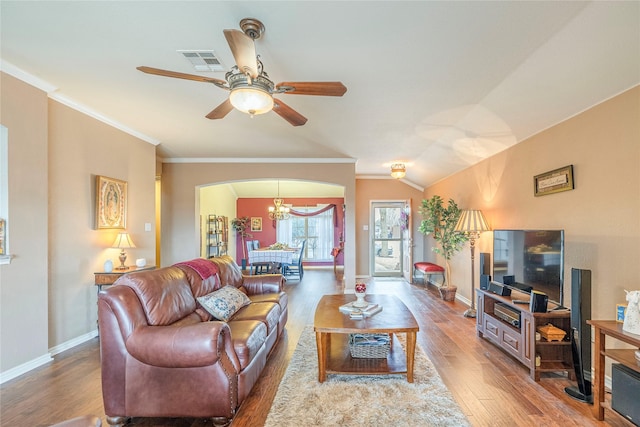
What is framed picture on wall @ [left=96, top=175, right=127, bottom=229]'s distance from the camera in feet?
12.6

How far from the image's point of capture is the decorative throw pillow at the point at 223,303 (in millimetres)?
2807

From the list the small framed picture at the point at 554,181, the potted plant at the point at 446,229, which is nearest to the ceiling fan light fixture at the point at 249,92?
the small framed picture at the point at 554,181

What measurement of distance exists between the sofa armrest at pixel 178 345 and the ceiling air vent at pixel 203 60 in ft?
6.79

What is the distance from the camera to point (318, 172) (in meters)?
6.14

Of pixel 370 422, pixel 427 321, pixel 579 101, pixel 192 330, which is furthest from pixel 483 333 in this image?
pixel 192 330

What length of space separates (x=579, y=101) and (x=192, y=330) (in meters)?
3.53

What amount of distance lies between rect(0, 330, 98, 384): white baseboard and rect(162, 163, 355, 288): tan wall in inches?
97.0

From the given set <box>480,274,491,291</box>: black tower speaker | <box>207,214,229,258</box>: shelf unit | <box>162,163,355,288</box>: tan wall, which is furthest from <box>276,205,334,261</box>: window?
<box>480,274,491,291</box>: black tower speaker

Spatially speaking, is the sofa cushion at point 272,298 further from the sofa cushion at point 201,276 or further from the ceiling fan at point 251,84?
the ceiling fan at point 251,84

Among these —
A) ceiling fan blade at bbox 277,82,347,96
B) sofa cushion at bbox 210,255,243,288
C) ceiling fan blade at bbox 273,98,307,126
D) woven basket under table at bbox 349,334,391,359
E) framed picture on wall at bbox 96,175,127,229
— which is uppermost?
ceiling fan blade at bbox 277,82,347,96

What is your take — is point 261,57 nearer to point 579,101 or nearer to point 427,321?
point 579,101

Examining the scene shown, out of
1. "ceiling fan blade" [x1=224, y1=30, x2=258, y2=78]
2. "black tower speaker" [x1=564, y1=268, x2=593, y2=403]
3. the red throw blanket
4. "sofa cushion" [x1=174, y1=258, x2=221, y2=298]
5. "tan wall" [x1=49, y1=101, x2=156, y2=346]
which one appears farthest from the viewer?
"tan wall" [x1=49, y1=101, x2=156, y2=346]

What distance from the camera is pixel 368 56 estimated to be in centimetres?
248

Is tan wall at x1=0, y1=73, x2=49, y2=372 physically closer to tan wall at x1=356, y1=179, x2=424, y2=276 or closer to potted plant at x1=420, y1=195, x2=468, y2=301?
potted plant at x1=420, y1=195, x2=468, y2=301
